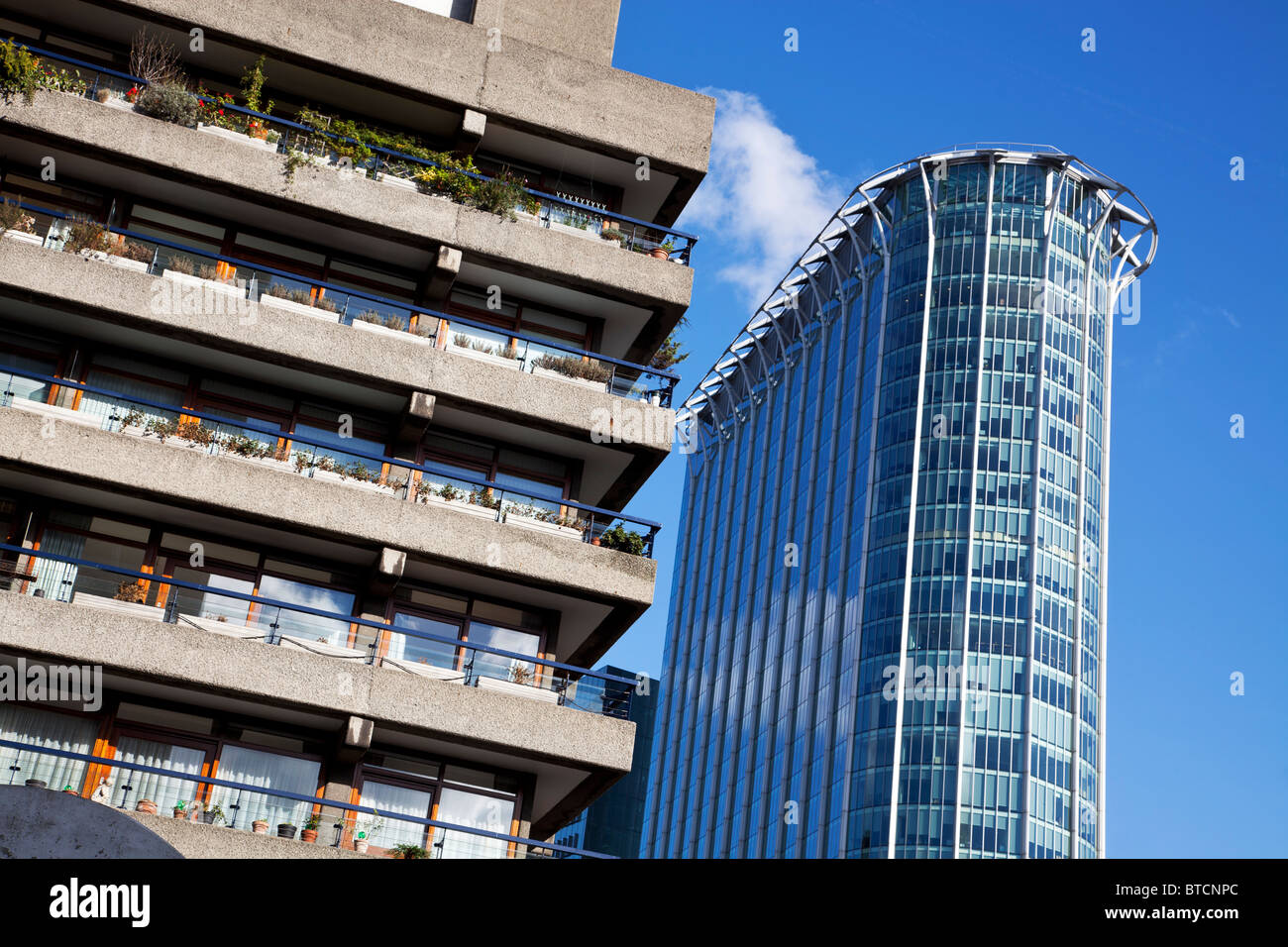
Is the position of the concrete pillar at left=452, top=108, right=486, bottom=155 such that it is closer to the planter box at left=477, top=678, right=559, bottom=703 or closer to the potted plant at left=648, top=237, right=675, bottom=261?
the potted plant at left=648, top=237, right=675, bottom=261

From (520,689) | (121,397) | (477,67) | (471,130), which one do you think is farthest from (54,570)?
(477,67)

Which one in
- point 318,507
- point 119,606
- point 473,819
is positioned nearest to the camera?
point 119,606

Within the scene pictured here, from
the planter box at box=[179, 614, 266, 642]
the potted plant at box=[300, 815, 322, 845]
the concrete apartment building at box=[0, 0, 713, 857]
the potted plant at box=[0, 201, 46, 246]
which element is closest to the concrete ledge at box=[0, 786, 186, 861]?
the concrete apartment building at box=[0, 0, 713, 857]

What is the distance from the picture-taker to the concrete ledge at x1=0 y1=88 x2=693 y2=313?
26.8m

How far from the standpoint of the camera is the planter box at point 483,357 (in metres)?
28.1

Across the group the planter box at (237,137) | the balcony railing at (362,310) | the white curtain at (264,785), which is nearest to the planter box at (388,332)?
the balcony railing at (362,310)

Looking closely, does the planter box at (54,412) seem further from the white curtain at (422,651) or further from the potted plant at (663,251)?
the potted plant at (663,251)

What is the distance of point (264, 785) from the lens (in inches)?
976

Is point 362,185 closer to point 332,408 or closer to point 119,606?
point 332,408

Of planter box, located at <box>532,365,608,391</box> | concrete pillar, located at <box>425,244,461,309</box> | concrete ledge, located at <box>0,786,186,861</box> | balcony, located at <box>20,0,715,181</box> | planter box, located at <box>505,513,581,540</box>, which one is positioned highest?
balcony, located at <box>20,0,715,181</box>

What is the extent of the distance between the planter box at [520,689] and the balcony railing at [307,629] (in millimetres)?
18

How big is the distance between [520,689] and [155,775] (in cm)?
650

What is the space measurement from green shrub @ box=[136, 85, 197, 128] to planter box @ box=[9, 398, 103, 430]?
6.32 m
